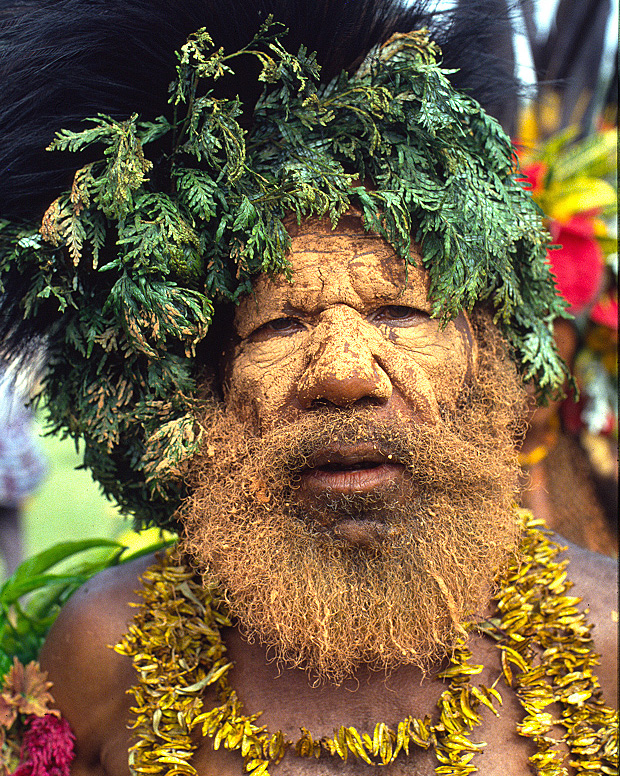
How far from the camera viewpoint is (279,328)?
183 centimetres

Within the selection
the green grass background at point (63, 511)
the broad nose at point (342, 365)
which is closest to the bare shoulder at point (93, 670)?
the broad nose at point (342, 365)

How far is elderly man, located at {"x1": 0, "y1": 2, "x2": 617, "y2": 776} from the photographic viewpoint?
1.66m

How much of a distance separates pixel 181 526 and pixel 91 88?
1.19 metres

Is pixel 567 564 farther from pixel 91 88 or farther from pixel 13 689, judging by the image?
pixel 91 88

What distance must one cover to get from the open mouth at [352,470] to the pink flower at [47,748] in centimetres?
105

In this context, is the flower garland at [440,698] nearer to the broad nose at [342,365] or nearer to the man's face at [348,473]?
the man's face at [348,473]

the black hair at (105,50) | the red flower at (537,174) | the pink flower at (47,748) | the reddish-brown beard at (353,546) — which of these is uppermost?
the black hair at (105,50)

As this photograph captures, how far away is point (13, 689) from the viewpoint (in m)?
2.05

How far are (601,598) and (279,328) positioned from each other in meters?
1.19

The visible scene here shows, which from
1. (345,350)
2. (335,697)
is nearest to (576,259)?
(345,350)

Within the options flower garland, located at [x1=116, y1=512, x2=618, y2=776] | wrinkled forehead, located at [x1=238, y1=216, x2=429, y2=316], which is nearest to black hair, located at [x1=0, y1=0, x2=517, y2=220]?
wrinkled forehead, located at [x1=238, y1=216, x2=429, y2=316]

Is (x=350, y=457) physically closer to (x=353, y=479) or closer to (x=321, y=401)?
(x=353, y=479)

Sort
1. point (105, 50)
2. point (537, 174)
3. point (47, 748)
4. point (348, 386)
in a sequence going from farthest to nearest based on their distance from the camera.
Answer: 1. point (537, 174)
2. point (47, 748)
3. point (105, 50)
4. point (348, 386)

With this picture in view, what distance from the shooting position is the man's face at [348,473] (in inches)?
65.8
